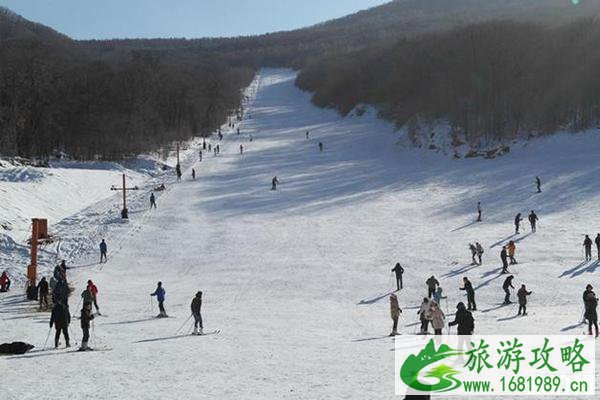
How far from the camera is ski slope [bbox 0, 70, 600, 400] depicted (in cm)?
1221

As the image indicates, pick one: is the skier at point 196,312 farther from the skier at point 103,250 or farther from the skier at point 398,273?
the skier at point 103,250

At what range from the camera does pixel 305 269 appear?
25625 mm

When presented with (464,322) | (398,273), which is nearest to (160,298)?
(398,273)

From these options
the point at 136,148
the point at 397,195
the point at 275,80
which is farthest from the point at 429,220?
the point at 275,80

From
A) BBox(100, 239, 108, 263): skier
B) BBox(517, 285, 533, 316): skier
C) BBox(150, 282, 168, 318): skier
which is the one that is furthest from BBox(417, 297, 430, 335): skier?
BBox(100, 239, 108, 263): skier

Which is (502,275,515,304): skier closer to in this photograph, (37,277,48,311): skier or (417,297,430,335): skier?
(417,297,430,335): skier

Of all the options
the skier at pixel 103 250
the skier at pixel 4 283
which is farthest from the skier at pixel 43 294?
the skier at pixel 103 250

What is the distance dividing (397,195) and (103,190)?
2117cm

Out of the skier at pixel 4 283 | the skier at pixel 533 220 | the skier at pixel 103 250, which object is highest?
the skier at pixel 533 220

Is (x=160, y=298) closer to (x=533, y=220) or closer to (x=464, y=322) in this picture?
(x=464, y=322)

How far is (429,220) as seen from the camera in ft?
112

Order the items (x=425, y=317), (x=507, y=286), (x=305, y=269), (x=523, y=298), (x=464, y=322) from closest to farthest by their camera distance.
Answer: (x=464, y=322) < (x=425, y=317) < (x=523, y=298) < (x=507, y=286) < (x=305, y=269)

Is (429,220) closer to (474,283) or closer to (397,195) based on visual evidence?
(397,195)

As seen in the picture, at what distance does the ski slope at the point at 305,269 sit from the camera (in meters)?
12.2
